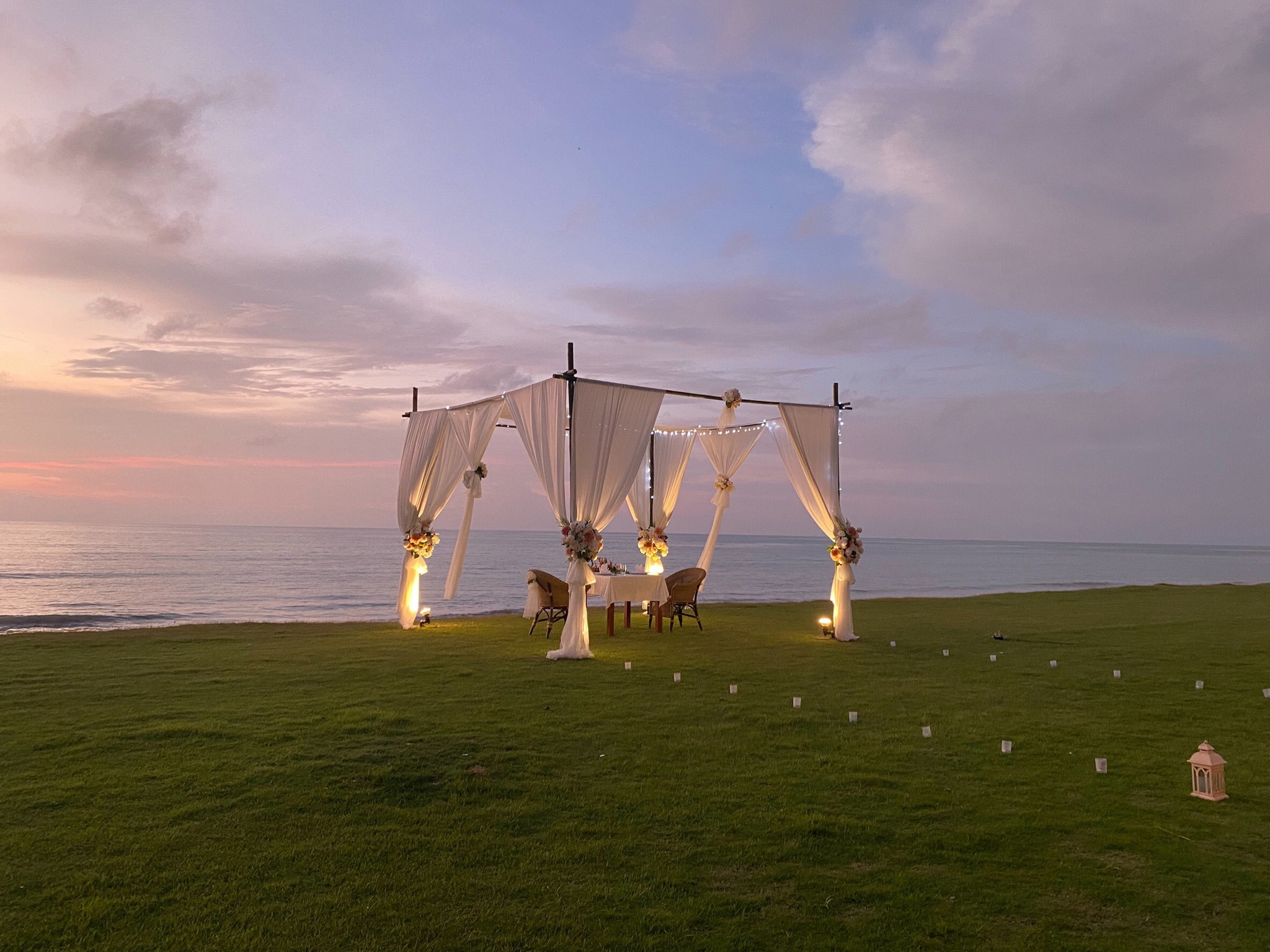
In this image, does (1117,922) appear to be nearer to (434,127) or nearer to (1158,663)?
(1158,663)

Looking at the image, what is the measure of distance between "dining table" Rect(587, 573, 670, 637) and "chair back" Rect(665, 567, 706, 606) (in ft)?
1.58

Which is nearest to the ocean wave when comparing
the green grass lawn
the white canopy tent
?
the white canopy tent

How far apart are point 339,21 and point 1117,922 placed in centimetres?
1030

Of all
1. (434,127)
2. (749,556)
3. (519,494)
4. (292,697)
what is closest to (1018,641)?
(292,697)

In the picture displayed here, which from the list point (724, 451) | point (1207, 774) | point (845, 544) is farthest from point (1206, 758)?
point (724, 451)

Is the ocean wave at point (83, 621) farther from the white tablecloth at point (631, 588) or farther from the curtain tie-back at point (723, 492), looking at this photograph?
the curtain tie-back at point (723, 492)

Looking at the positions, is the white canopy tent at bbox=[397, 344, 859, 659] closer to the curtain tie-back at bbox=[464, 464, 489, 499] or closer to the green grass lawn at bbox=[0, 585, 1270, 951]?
the curtain tie-back at bbox=[464, 464, 489, 499]

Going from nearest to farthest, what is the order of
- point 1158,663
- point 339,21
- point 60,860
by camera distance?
1. point 60,860
2. point 1158,663
3. point 339,21

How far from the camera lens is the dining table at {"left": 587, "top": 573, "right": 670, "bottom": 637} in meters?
9.67

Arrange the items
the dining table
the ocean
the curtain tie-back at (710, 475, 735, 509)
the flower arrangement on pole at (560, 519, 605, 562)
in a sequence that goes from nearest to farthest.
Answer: the flower arrangement on pole at (560, 519, 605, 562) < the dining table < the curtain tie-back at (710, 475, 735, 509) < the ocean

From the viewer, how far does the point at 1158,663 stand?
24.4 feet

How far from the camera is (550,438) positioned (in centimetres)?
836

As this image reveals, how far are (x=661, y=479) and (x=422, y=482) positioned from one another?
12.2 ft

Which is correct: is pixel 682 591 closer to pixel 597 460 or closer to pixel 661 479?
pixel 661 479
